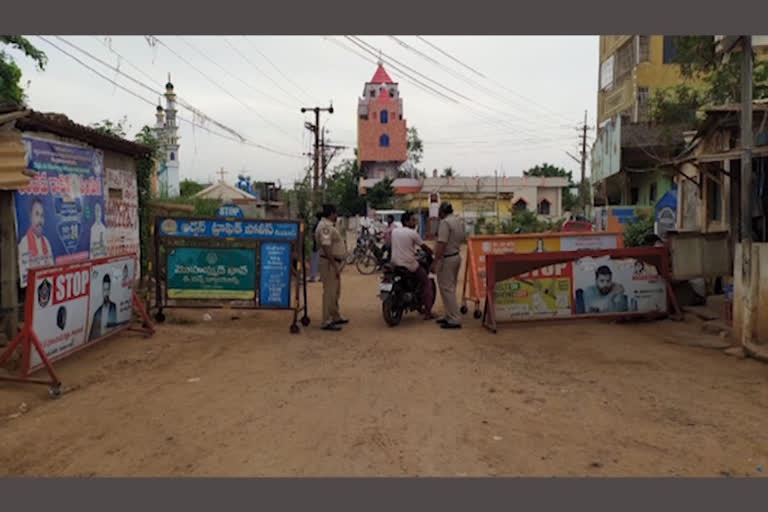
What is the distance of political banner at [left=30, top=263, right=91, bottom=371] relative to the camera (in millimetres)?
6129

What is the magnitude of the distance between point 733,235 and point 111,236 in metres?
9.53

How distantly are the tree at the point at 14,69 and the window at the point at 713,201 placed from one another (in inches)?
578

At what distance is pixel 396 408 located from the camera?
5.45 m

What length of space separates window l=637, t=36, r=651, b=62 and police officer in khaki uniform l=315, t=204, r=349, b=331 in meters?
21.6

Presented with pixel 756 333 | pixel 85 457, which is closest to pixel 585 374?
pixel 756 333

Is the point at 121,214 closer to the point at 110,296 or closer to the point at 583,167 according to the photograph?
the point at 110,296

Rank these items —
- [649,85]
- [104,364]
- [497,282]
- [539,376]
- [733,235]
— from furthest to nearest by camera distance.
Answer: [649,85]
[733,235]
[497,282]
[104,364]
[539,376]

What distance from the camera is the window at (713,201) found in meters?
11.8

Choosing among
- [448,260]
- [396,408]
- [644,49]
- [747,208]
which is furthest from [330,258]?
[644,49]

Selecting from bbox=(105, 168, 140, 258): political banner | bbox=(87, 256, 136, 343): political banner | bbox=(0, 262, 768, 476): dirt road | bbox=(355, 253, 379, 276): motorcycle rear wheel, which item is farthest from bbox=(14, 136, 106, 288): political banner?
bbox=(355, 253, 379, 276): motorcycle rear wheel

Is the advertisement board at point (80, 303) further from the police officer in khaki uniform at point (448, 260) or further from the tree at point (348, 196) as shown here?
the tree at point (348, 196)

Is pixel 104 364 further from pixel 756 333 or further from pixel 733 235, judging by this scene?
pixel 733 235

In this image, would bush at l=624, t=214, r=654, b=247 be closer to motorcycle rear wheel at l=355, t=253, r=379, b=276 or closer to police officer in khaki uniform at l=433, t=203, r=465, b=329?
motorcycle rear wheel at l=355, t=253, r=379, b=276

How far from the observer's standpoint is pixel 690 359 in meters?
7.18
